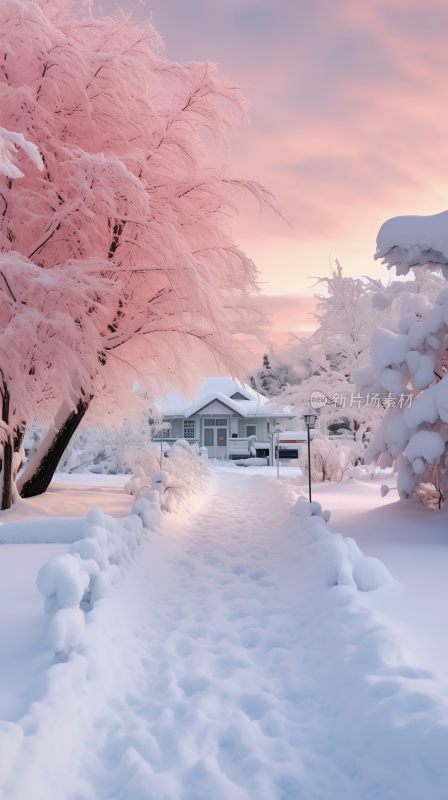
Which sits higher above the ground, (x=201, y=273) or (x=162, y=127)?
(x=162, y=127)

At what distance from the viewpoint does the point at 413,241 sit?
29.8 feet

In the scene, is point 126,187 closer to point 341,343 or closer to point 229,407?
point 341,343

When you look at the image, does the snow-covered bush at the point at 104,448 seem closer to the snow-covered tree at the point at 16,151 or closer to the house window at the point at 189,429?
the house window at the point at 189,429

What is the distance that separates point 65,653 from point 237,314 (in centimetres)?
947

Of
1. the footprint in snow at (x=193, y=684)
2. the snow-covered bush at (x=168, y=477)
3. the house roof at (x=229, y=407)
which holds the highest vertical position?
the house roof at (x=229, y=407)

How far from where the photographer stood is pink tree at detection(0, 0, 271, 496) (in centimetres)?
978

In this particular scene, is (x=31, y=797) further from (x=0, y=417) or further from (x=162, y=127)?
(x=162, y=127)

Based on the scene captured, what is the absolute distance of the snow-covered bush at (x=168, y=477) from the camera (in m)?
12.0

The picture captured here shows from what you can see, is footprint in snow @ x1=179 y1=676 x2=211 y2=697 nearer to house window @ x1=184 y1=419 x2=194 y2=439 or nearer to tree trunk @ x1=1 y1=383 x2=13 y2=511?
tree trunk @ x1=1 y1=383 x2=13 y2=511

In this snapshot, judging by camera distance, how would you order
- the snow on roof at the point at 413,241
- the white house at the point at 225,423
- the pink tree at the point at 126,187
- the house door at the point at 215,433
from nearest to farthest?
1. the snow on roof at the point at 413,241
2. the pink tree at the point at 126,187
3. the white house at the point at 225,423
4. the house door at the point at 215,433

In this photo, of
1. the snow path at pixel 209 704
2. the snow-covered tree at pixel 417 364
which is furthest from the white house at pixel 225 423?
the snow path at pixel 209 704

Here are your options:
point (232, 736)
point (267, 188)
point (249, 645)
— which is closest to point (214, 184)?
point (267, 188)

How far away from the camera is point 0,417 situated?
10.2 metres

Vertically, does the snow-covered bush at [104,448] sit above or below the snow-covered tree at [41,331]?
below
